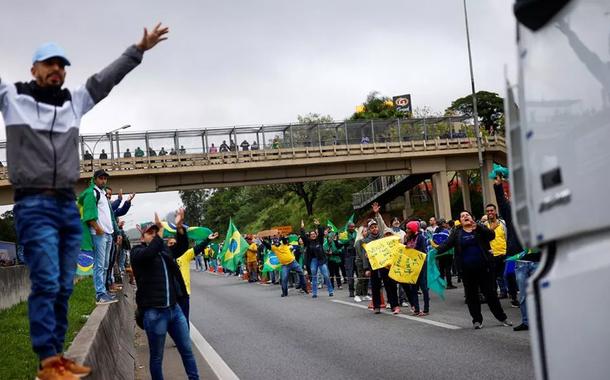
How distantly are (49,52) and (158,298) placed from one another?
3.45m

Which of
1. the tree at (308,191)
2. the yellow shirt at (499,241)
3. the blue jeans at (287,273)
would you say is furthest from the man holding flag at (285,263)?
the tree at (308,191)

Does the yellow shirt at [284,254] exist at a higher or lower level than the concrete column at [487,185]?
lower

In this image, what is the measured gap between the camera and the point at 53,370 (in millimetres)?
4445

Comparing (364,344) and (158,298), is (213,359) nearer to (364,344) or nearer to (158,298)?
(364,344)

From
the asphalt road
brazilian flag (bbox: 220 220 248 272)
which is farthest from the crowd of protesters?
brazilian flag (bbox: 220 220 248 272)

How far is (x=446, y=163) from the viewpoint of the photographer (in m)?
54.5

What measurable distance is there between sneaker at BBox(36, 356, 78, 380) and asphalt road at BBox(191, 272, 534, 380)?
14.9 ft

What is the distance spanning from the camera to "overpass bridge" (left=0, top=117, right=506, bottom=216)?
4703cm

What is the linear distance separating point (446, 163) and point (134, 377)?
46.8 metres

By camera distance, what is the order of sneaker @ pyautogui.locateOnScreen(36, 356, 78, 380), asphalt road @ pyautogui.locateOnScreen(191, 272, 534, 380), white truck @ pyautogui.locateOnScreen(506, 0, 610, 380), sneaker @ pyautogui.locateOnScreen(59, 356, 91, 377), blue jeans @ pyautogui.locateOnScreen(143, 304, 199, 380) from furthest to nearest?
asphalt road @ pyautogui.locateOnScreen(191, 272, 534, 380)
blue jeans @ pyautogui.locateOnScreen(143, 304, 199, 380)
sneaker @ pyautogui.locateOnScreen(59, 356, 91, 377)
sneaker @ pyautogui.locateOnScreen(36, 356, 78, 380)
white truck @ pyautogui.locateOnScreen(506, 0, 610, 380)

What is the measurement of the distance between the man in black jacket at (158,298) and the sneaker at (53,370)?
9.87 ft

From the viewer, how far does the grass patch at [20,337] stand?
7176 millimetres

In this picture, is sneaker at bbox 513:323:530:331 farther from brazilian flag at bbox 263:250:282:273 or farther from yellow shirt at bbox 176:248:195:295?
brazilian flag at bbox 263:250:282:273

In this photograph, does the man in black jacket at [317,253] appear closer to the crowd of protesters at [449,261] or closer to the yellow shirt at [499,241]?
the crowd of protesters at [449,261]
